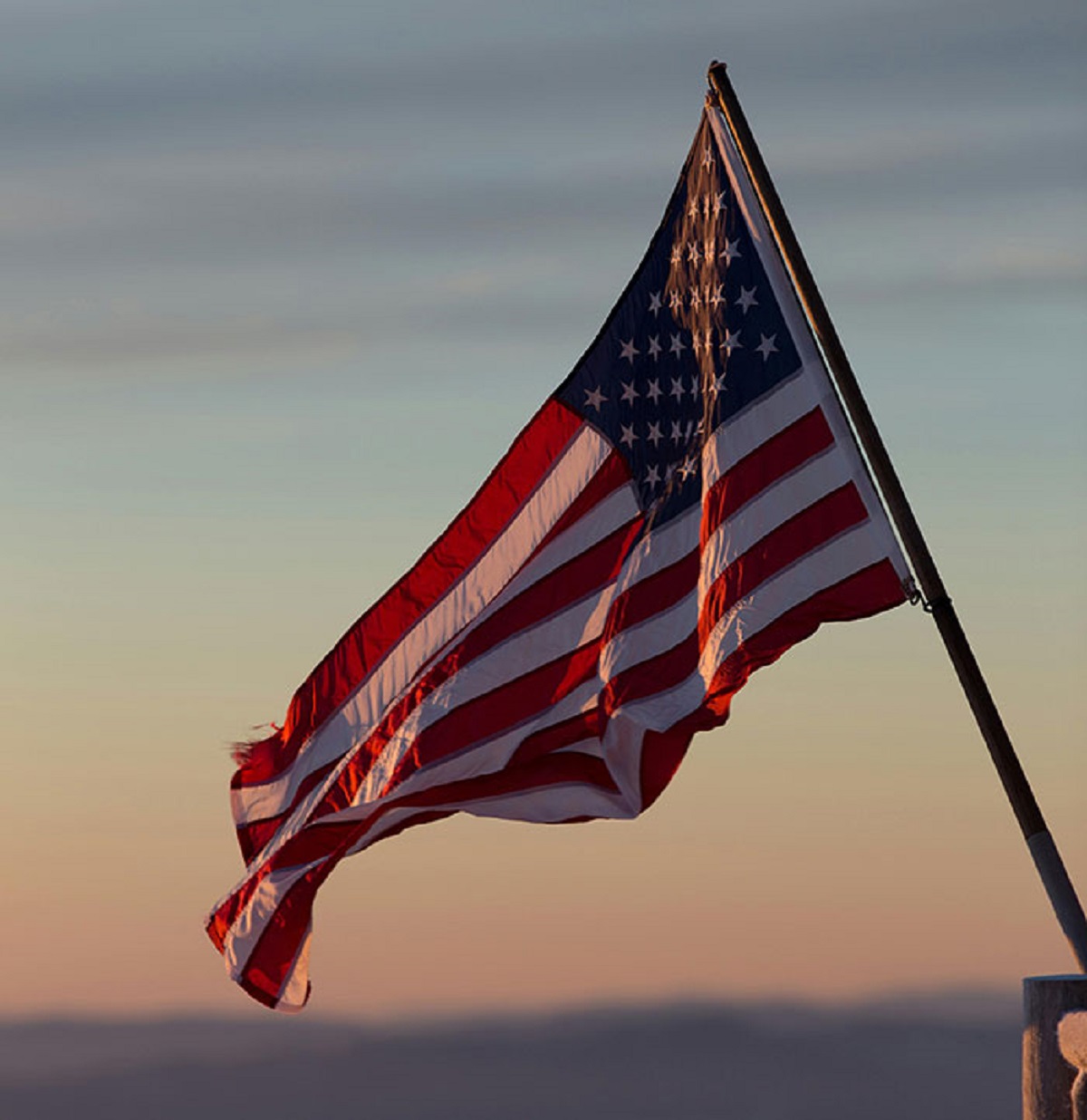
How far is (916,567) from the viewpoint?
55.2ft

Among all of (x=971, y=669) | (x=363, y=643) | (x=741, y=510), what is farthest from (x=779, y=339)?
(x=363, y=643)

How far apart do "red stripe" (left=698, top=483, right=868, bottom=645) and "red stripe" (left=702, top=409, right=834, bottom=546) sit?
399 mm

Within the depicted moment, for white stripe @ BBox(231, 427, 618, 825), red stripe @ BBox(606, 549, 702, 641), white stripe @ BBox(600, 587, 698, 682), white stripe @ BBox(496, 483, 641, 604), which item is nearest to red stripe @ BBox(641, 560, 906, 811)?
white stripe @ BBox(600, 587, 698, 682)

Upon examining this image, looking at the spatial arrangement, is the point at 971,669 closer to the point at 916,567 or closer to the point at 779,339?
the point at 916,567

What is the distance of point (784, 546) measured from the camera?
1753cm

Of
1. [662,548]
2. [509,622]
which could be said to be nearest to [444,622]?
[509,622]

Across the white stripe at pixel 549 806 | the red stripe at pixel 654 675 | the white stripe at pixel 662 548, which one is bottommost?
the white stripe at pixel 549 806

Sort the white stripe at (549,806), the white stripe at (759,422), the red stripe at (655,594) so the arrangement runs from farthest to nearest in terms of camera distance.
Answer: the white stripe at (549,806) → the red stripe at (655,594) → the white stripe at (759,422)

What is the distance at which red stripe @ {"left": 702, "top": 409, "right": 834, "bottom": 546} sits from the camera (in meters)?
17.8

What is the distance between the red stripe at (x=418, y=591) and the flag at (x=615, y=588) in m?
0.02

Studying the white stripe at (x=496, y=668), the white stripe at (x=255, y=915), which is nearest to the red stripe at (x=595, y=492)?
the white stripe at (x=496, y=668)

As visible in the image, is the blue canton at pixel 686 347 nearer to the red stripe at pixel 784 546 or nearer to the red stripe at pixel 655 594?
the red stripe at pixel 655 594

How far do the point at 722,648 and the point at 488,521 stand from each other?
3.26 meters

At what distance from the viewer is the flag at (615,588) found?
1758cm
